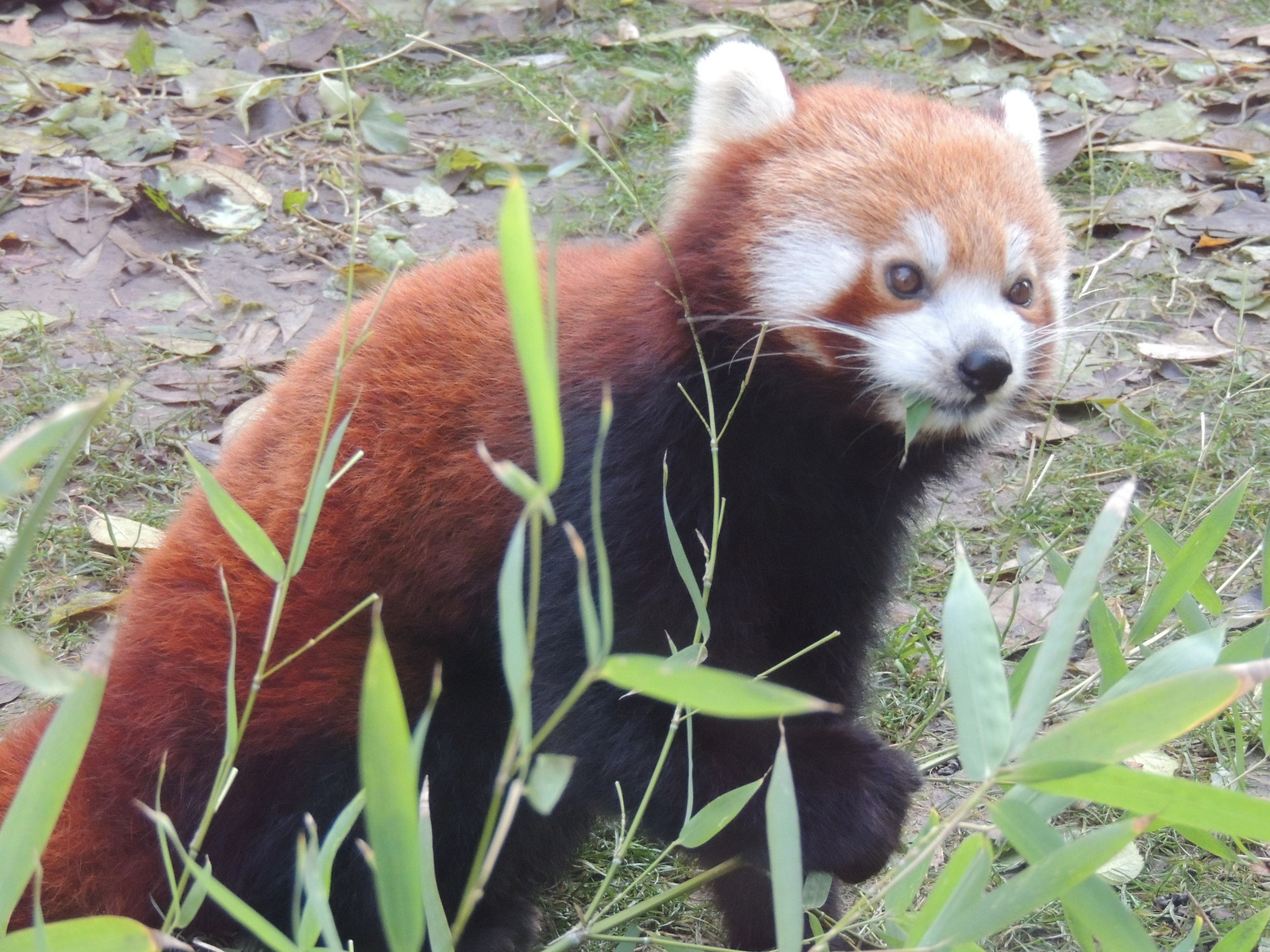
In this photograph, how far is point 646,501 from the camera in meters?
2.39

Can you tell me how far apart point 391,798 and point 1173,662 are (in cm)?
106

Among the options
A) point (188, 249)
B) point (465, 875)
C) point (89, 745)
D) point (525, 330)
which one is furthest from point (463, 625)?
point (188, 249)

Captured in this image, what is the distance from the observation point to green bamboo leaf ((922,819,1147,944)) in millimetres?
1472

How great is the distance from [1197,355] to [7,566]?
3840 mm

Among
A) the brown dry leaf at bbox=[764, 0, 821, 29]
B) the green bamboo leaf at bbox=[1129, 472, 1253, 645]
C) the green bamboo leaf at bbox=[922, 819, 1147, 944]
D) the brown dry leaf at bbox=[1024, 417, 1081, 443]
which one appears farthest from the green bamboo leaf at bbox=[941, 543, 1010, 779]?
the brown dry leaf at bbox=[764, 0, 821, 29]

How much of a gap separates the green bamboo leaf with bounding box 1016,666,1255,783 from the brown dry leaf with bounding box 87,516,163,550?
275cm

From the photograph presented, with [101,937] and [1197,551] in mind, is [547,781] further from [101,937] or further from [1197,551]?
[1197,551]

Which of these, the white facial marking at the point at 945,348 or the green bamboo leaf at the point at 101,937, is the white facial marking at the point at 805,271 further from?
the green bamboo leaf at the point at 101,937

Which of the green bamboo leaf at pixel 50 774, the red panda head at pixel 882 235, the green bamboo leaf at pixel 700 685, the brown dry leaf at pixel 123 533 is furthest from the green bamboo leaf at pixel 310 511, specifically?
the brown dry leaf at pixel 123 533

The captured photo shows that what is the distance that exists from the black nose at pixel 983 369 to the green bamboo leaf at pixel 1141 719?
0.95m

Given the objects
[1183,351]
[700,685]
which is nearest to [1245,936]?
[700,685]

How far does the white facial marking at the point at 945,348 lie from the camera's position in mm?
2314

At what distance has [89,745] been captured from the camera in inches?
90.9

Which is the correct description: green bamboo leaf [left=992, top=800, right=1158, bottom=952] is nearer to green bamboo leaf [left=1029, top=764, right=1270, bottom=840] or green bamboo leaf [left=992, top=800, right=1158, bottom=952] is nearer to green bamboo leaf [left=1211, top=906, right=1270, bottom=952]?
green bamboo leaf [left=1029, top=764, right=1270, bottom=840]
